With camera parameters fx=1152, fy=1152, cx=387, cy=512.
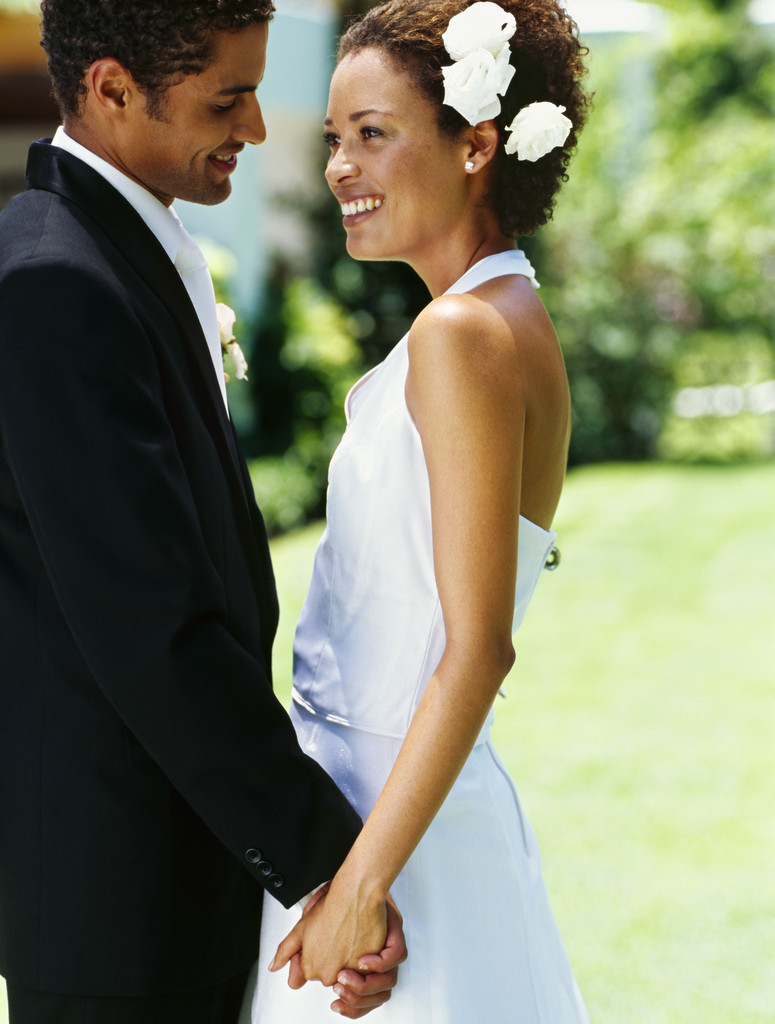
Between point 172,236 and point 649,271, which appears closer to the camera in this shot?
point 172,236

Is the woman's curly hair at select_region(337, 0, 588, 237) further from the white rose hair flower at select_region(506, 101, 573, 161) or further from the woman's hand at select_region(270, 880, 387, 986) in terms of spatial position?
the woman's hand at select_region(270, 880, 387, 986)

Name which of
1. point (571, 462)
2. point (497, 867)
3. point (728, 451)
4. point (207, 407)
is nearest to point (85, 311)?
point (207, 407)

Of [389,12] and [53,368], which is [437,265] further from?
[53,368]

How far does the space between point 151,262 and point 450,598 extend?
2.30ft

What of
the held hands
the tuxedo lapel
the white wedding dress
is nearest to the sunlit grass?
the white wedding dress

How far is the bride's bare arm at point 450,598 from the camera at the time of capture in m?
1.75

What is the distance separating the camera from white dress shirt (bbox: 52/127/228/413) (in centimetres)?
181

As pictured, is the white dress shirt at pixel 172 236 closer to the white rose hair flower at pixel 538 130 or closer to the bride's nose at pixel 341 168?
the bride's nose at pixel 341 168

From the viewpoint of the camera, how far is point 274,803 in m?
1.71

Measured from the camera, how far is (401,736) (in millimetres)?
1949

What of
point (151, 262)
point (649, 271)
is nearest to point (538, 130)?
point (151, 262)

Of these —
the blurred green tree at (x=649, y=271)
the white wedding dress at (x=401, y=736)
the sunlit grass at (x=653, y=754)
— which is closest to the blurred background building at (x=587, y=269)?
the blurred green tree at (x=649, y=271)

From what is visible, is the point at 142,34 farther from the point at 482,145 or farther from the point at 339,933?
the point at 339,933

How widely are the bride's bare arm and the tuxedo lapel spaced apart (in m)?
0.33
